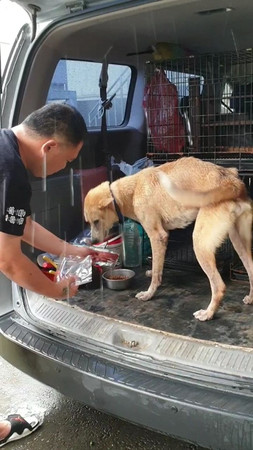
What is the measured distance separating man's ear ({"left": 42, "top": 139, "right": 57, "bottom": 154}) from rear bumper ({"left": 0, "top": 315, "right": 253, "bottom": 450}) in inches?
43.8

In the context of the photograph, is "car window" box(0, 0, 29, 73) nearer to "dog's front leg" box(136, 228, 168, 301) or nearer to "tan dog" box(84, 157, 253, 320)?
"tan dog" box(84, 157, 253, 320)

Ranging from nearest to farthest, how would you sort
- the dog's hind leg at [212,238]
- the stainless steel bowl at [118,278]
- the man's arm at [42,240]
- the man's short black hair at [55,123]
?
1. the man's short black hair at [55,123]
2. the man's arm at [42,240]
3. the dog's hind leg at [212,238]
4. the stainless steel bowl at [118,278]

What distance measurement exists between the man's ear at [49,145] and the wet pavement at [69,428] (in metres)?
1.75

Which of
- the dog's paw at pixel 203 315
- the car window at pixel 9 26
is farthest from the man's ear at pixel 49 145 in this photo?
the dog's paw at pixel 203 315

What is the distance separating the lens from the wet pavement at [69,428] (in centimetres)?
283

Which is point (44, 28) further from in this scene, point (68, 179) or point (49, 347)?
point (49, 347)

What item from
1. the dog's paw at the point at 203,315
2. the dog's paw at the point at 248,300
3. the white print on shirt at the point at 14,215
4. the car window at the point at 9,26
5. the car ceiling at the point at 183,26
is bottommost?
the dog's paw at the point at 248,300

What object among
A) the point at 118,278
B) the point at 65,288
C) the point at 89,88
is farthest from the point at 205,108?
the point at 65,288

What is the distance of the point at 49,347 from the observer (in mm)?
2691

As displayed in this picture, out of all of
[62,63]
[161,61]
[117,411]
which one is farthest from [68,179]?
[117,411]

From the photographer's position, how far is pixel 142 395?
221 centimetres

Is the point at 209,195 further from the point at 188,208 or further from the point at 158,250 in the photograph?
the point at 158,250

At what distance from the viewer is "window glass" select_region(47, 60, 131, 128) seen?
4.02 metres

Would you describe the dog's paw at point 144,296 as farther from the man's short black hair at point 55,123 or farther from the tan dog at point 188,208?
the man's short black hair at point 55,123
